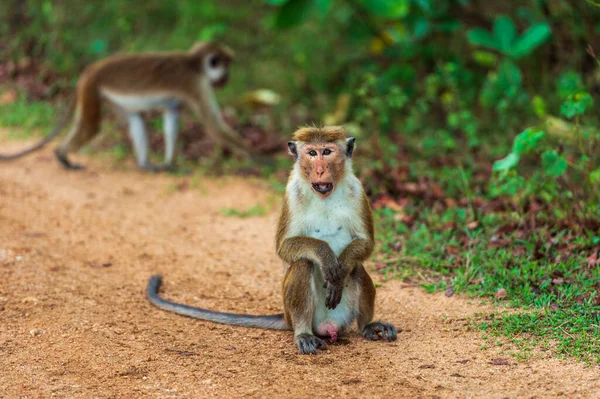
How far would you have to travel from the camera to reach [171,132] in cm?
980

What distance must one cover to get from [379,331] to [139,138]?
5.61 metres

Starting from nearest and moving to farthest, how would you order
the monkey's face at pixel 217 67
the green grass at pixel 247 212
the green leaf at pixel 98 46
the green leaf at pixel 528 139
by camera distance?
the green leaf at pixel 528 139
the green grass at pixel 247 212
the monkey's face at pixel 217 67
the green leaf at pixel 98 46

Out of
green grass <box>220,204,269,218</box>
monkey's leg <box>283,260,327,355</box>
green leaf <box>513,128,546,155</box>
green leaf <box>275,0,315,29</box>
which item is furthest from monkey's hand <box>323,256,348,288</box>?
green leaf <box>275,0,315,29</box>

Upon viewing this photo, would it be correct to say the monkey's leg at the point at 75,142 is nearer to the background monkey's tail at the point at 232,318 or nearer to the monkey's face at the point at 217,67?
the monkey's face at the point at 217,67

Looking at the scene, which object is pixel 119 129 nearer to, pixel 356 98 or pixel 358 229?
pixel 356 98

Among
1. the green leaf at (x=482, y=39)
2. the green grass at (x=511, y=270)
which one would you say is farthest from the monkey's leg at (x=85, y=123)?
the green leaf at (x=482, y=39)

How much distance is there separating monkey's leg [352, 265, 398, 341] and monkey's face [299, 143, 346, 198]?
558mm

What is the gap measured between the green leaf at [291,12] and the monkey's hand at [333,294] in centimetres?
462

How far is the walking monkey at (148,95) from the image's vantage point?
946cm

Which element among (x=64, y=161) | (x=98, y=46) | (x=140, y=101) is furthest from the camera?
(x=98, y=46)

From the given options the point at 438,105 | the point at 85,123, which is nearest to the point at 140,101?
the point at 85,123

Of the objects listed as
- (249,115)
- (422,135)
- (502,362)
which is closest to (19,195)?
(249,115)

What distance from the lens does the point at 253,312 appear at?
5.48 meters

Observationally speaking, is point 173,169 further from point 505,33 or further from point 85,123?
point 505,33
